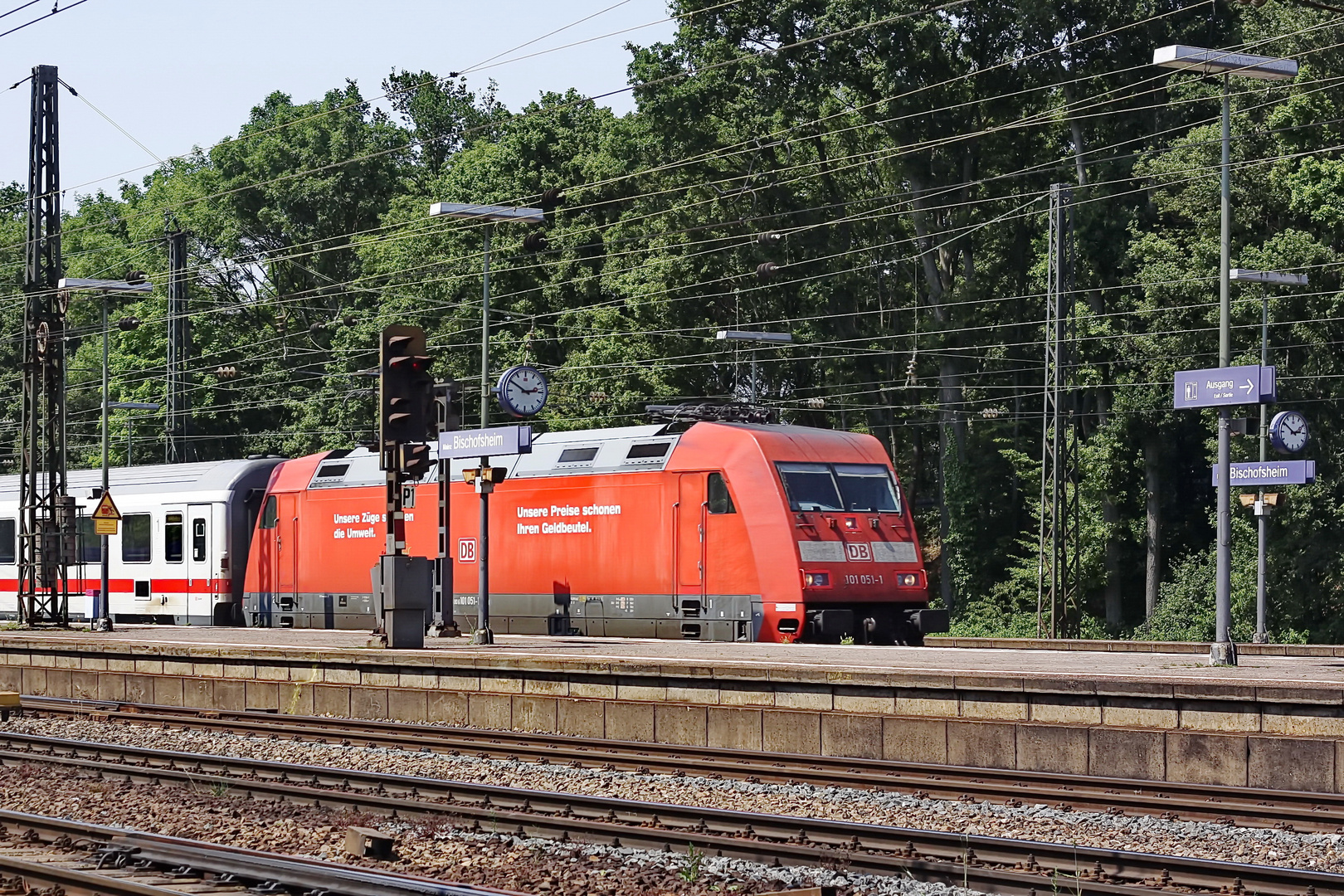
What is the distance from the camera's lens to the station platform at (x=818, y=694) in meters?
14.5

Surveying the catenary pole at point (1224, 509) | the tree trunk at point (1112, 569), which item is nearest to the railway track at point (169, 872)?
the catenary pole at point (1224, 509)

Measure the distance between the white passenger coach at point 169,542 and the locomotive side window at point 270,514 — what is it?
60.4 inches

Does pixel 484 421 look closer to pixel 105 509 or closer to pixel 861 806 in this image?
pixel 105 509

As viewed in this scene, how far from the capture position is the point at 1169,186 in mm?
45188

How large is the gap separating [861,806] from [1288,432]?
22.6m

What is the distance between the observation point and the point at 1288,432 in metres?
33.1

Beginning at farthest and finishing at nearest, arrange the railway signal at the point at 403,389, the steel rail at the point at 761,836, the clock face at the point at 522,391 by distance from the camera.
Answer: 1. the clock face at the point at 522,391
2. the railway signal at the point at 403,389
3. the steel rail at the point at 761,836

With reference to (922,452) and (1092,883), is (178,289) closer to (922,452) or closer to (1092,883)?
(922,452)

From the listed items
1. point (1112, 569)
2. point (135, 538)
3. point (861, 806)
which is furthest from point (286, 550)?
point (1112, 569)

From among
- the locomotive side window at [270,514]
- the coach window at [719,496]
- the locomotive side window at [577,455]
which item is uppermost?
the locomotive side window at [577,455]

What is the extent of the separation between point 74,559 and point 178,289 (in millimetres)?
38625

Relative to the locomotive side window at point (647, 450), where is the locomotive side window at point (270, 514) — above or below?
below

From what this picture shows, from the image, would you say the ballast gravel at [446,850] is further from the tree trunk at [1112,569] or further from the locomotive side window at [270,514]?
the tree trunk at [1112,569]

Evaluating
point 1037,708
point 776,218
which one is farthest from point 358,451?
point 776,218
